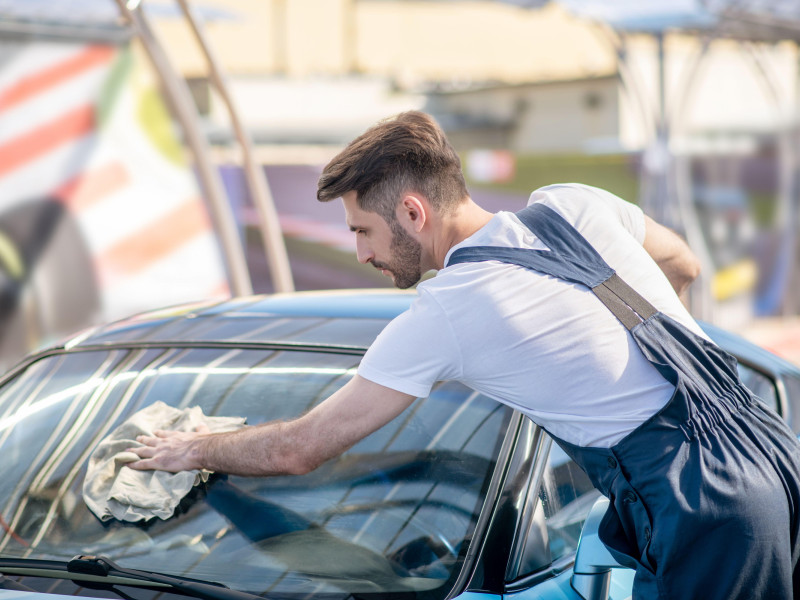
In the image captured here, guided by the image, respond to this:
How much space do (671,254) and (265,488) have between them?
117cm

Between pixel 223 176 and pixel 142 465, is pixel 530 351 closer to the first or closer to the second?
pixel 142 465

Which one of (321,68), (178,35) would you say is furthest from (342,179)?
(321,68)

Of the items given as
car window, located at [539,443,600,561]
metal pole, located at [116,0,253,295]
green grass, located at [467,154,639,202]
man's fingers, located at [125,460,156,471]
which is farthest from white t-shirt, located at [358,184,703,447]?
green grass, located at [467,154,639,202]

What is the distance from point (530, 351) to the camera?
178 centimetres

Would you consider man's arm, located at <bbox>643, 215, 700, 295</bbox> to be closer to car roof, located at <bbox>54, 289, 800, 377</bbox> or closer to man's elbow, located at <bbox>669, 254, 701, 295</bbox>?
man's elbow, located at <bbox>669, 254, 701, 295</bbox>

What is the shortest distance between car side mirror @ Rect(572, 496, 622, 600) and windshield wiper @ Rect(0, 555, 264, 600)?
1.97 feet

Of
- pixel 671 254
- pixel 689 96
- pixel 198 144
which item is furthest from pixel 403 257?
pixel 689 96

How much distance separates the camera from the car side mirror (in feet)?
5.84

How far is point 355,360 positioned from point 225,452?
42 centimetres

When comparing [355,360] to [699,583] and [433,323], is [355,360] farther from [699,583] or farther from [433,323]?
[699,583]

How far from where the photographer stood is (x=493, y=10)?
3225 cm

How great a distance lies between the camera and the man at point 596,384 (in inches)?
68.2

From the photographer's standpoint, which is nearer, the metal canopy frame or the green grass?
the metal canopy frame

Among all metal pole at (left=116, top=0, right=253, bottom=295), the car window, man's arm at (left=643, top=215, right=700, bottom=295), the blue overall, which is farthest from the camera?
metal pole at (left=116, top=0, right=253, bottom=295)
